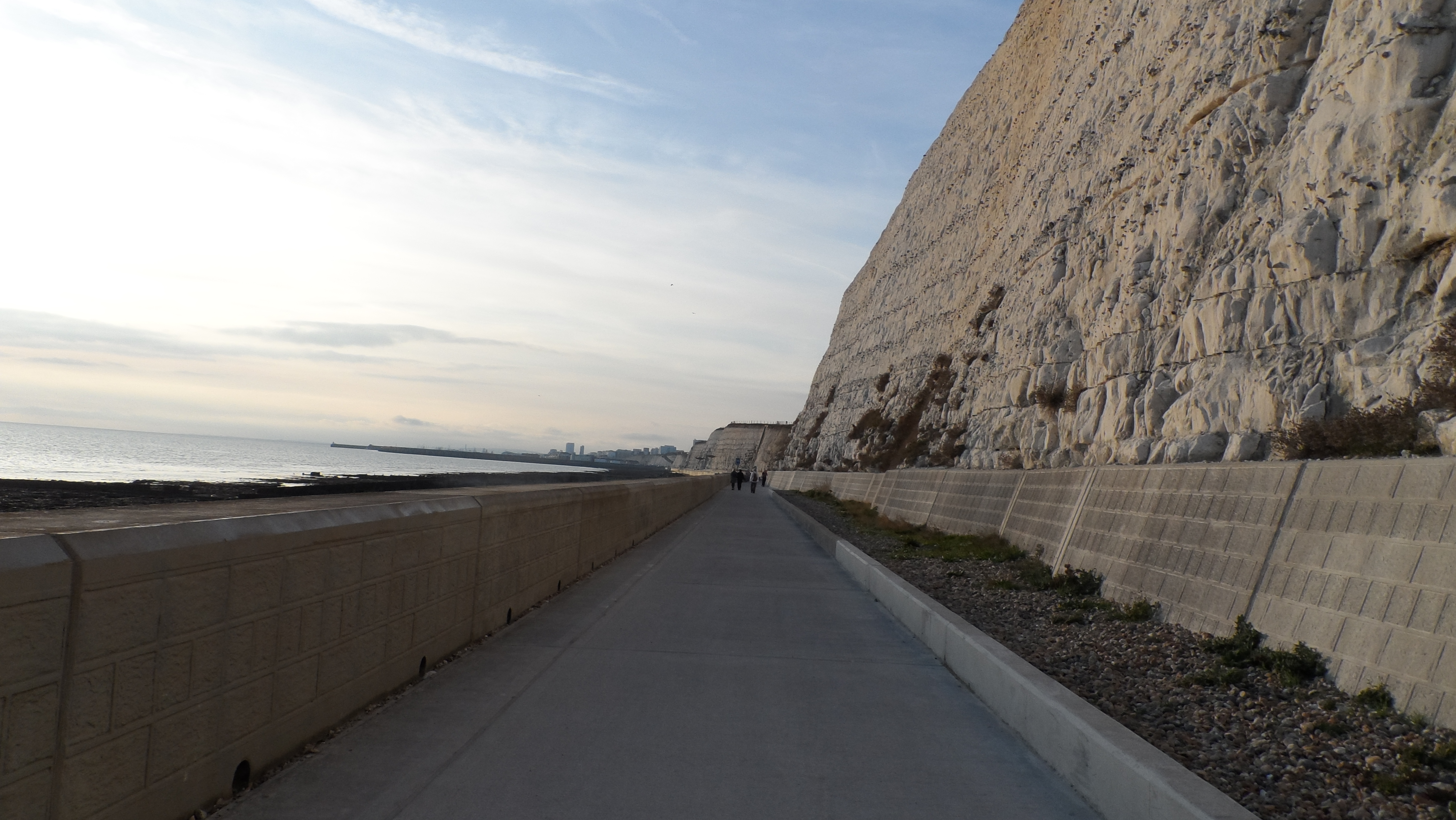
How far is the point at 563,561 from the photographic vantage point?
42.2 ft

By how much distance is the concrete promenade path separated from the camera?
4.91m

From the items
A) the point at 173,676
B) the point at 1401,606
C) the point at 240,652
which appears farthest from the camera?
the point at 1401,606

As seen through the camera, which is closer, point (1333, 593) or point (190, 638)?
point (190, 638)

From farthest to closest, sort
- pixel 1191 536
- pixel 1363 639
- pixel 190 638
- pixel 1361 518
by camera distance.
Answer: pixel 1191 536 < pixel 1361 518 < pixel 1363 639 < pixel 190 638

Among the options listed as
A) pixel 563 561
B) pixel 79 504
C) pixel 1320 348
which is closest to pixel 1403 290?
pixel 1320 348

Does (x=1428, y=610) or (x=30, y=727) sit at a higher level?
(x=1428, y=610)

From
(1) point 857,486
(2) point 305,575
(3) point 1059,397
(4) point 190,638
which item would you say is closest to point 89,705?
(4) point 190,638

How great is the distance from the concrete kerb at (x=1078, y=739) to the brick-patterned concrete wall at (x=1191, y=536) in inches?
91.4

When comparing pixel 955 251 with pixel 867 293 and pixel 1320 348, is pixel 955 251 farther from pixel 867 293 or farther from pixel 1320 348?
pixel 1320 348

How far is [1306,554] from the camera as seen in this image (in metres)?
8.12

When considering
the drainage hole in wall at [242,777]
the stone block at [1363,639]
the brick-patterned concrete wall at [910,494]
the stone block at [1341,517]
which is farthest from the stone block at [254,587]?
the brick-patterned concrete wall at [910,494]

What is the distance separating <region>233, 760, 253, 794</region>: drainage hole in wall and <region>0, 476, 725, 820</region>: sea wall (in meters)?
0.02

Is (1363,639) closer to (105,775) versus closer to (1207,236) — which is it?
(105,775)

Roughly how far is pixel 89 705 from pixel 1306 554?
845 cm
